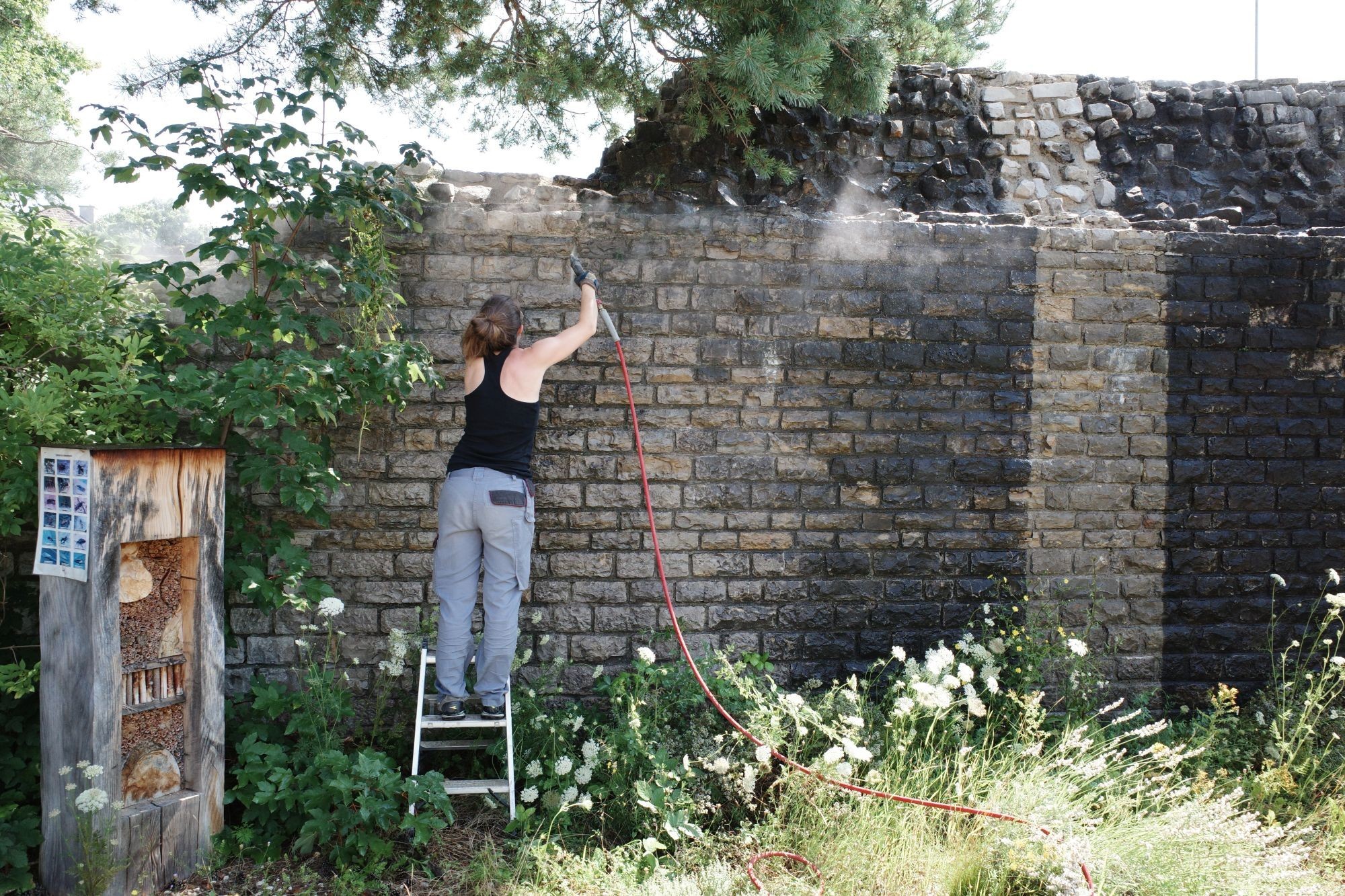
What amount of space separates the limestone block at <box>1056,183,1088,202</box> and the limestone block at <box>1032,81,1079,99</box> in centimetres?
68

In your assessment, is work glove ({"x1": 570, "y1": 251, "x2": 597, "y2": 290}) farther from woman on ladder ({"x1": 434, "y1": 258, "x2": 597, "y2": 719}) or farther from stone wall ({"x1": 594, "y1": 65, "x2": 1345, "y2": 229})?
stone wall ({"x1": 594, "y1": 65, "x2": 1345, "y2": 229})

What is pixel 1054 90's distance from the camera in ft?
20.8

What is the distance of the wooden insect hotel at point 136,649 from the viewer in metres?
3.35

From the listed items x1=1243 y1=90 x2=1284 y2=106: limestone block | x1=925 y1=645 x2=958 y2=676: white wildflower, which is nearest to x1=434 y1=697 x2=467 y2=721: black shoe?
x1=925 y1=645 x2=958 y2=676: white wildflower

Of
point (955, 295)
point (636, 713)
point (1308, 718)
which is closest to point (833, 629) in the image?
point (636, 713)

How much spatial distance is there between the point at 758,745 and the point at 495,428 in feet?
5.98

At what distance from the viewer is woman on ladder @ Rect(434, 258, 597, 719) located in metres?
3.88

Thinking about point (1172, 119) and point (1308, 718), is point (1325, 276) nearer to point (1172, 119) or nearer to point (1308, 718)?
point (1172, 119)

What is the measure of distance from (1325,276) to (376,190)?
5370mm

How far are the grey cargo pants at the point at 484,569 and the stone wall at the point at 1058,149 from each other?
2827 millimetres

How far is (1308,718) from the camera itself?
15.5ft

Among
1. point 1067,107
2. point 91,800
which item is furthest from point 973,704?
point 1067,107

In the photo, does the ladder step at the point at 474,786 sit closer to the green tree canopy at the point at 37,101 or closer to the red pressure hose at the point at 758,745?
the red pressure hose at the point at 758,745

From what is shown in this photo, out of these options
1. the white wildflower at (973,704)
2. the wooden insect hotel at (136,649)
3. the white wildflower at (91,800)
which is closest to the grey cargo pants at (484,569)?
the wooden insect hotel at (136,649)
